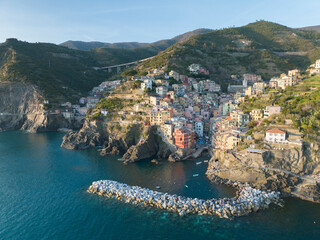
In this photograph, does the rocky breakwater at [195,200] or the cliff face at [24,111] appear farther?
the cliff face at [24,111]

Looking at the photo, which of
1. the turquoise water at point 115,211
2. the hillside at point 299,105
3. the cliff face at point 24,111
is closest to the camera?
the turquoise water at point 115,211

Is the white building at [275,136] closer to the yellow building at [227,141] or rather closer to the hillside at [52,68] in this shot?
Result: the yellow building at [227,141]

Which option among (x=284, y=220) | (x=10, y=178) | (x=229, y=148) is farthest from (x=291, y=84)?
(x=10, y=178)

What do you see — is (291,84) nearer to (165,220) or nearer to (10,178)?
(165,220)

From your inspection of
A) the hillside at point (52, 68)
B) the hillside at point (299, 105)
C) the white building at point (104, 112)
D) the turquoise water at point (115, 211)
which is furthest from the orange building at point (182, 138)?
the hillside at point (52, 68)

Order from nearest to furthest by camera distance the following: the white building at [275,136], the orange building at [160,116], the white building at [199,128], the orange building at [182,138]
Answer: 1. the white building at [275,136]
2. the orange building at [182,138]
3. the orange building at [160,116]
4. the white building at [199,128]

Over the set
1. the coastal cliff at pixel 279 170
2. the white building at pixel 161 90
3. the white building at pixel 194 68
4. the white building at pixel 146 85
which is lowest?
the coastal cliff at pixel 279 170
